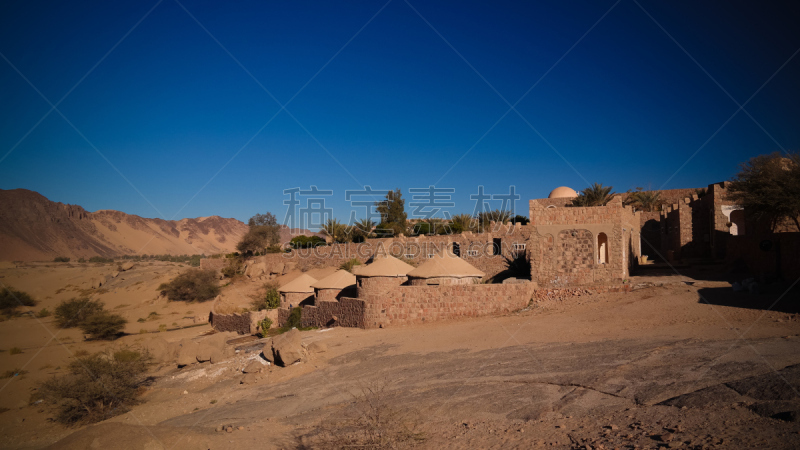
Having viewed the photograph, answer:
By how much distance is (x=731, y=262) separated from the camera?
16.5 metres

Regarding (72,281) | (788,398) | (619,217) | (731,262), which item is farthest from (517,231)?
(72,281)

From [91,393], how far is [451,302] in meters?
10.3

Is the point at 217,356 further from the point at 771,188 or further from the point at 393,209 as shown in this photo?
the point at 393,209

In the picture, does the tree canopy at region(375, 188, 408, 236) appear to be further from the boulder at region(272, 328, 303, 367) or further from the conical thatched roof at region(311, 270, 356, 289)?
the boulder at region(272, 328, 303, 367)

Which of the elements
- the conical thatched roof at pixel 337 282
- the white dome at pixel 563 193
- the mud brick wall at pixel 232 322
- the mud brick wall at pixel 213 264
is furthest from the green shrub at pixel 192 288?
the white dome at pixel 563 193

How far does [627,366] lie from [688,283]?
28.0 ft

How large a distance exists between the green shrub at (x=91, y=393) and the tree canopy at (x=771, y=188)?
761 inches

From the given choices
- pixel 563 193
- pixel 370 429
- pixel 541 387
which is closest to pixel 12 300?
pixel 370 429

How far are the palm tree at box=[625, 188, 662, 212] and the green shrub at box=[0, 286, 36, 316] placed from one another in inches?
1549

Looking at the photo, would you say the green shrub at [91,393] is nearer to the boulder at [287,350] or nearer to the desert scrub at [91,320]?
the boulder at [287,350]

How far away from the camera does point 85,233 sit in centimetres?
6800

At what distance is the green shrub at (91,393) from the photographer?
33.8ft

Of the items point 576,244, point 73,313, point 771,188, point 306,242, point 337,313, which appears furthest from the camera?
point 306,242

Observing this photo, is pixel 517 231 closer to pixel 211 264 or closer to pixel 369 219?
pixel 369 219
